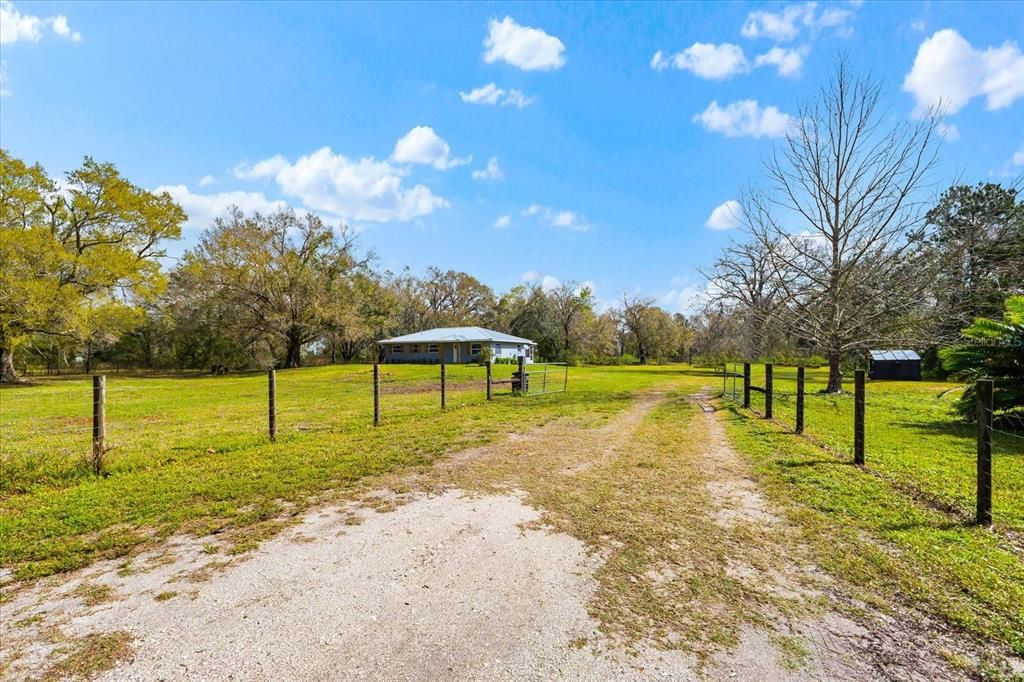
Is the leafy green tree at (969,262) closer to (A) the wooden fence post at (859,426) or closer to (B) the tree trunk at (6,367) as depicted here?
(A) the wooden fence post at (859,426)

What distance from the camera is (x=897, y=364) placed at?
78.8ft

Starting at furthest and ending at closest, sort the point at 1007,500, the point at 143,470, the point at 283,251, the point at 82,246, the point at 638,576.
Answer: the point at 283,251, the point at 82,246, the point at 143,470, the point at 1007,500, the point at 638,576

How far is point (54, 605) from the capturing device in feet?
9.34

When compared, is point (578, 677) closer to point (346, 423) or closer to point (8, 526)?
point (8, 526)

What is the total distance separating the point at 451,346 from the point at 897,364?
102ft

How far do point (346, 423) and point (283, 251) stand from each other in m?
35.3

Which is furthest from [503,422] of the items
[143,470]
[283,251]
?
[283,251]

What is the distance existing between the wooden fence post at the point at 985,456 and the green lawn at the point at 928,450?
5.1 inches

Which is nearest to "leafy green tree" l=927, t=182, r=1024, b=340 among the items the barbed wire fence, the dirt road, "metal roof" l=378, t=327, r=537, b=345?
the barbed wire fence

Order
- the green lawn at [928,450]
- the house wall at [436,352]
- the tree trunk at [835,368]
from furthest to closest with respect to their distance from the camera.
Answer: the house wall at [436,352], the tree trunk at [835,368], the green lawn at [928,450]

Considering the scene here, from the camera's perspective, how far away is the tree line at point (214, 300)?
24.7 metres

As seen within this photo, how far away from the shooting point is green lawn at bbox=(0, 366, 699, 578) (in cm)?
406

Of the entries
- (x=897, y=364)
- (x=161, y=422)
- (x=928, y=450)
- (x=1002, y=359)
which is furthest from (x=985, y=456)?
(x=897, y=364)

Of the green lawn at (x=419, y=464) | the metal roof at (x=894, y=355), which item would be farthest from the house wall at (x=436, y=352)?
the green lawn at (x=419, y=464)
